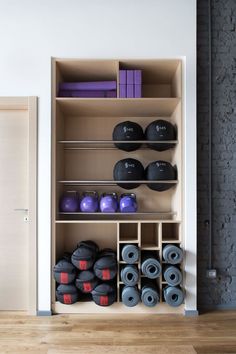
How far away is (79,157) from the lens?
3.28 meters

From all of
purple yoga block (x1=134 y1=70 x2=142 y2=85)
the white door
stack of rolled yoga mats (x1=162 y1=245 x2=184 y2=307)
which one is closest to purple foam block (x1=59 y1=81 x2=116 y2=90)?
purple yoga block (x1=134 y1=70 x2=142 y2=85)

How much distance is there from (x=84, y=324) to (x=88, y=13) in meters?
3.08

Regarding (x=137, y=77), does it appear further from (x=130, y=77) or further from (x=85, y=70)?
(x=85, y=70)

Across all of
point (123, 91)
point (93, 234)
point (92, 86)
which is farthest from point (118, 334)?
point (92, 86)

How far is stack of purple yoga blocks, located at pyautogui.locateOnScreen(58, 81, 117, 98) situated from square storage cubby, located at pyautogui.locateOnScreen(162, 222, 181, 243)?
5.01 ft

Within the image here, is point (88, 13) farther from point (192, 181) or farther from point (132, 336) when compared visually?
point (132, 336)

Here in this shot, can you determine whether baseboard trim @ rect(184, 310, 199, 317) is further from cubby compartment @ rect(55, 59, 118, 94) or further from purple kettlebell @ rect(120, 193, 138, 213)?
cubby compartment @ rect(55, 59, 118, 94)

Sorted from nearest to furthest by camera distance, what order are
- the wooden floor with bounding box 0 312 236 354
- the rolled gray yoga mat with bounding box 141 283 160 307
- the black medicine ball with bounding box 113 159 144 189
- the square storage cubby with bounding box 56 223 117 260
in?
1. the wooden floor with bounding box 0 312 236 354
2. the rolled gray yoga mat with bounding box 141 283 160 307
3. the black medicine ball with bounding box 113 159 144 189
4. the square storage cubby with bounding box 56 223 117 260

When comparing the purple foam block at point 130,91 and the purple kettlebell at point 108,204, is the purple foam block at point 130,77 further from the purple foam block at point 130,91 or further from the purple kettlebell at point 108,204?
the purple kettlebell at point 108,204

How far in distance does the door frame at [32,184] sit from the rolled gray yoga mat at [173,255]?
129 cm

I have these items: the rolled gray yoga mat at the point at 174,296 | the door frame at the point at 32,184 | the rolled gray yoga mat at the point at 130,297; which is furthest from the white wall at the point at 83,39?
the rolled gray yoga mat at the point at 130,297

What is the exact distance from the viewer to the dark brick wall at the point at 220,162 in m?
3.05

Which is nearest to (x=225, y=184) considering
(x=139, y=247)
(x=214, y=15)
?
(x=139, y=247)

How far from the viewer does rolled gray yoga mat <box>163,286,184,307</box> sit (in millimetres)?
2736
